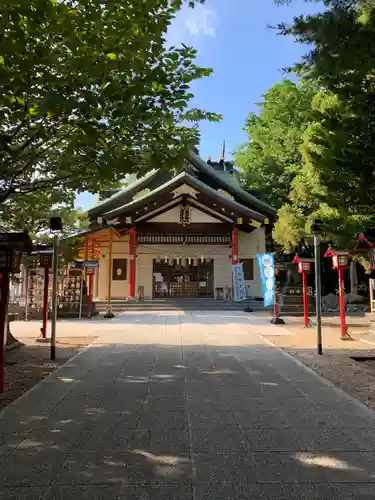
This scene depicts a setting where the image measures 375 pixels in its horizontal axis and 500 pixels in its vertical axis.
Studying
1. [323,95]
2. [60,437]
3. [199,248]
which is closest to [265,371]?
[60,437]

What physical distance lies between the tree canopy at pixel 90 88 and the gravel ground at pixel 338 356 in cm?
419

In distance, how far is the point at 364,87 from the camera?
21.4ft

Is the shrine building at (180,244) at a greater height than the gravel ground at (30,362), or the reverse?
the shrine building at (180,244)

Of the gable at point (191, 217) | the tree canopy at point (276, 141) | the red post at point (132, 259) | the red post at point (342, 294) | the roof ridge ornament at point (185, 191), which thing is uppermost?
the tree canopy at point (276, 141)

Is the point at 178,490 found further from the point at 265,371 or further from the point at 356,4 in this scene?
the point at 356,4

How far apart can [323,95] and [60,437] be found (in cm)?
1102

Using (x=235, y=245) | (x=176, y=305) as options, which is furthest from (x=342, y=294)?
(x=235, y=245)

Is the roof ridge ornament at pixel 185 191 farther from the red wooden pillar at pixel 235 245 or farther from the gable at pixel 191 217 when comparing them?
the red wooden pillar at pixel 235 245

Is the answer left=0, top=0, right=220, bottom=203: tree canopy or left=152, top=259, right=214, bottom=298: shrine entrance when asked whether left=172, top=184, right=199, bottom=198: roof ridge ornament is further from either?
left=0, top=0, right=220, bottom=203: tree canopy

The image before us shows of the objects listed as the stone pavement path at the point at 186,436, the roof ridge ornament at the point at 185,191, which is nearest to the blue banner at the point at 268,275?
the roof ridge ornament at the point at 185,191

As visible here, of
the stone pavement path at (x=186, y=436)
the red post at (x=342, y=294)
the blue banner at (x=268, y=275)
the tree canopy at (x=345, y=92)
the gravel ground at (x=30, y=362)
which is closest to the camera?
the stone pavement path at (x=186, y=436)

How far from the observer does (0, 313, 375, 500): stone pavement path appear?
3.00m

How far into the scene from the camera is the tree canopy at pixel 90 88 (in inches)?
146

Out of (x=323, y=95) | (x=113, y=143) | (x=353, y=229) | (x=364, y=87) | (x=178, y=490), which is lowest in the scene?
(x=178, y=490)
